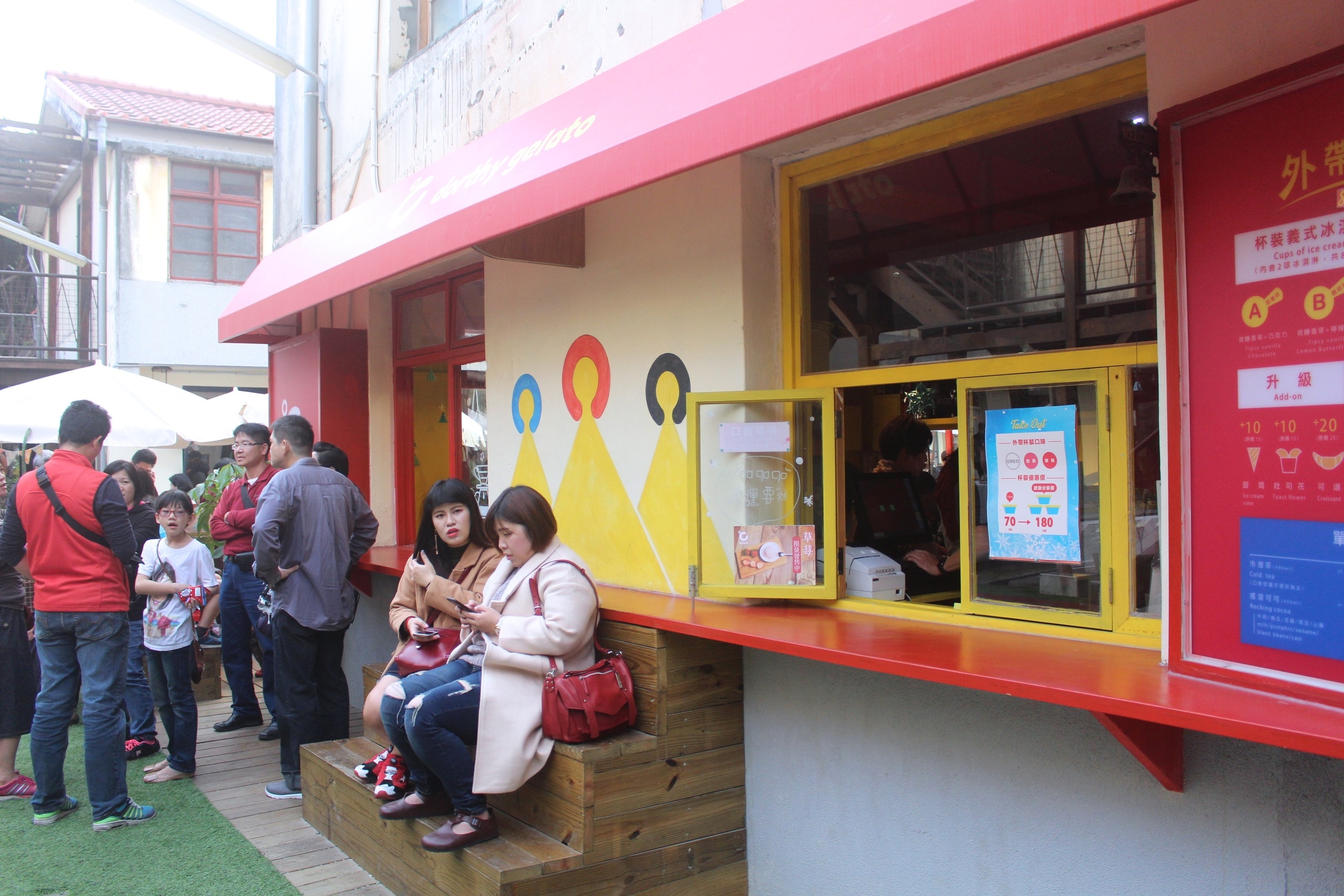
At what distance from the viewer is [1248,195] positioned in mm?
2371

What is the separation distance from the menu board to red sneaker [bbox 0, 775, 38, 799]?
532 centimetres

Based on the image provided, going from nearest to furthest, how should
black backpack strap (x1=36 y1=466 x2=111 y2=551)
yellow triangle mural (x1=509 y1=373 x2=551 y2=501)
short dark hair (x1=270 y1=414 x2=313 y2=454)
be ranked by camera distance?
1. black backpack strap (x1=36 y1=466 x2=111 y2=551)
2. yellow triangle mural (x1=509 y1=373 x2=551 y2=501)
3. short dark hair (x1=270 y1=414 x2=313 y2=454)

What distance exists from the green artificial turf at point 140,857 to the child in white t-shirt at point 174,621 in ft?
1.14

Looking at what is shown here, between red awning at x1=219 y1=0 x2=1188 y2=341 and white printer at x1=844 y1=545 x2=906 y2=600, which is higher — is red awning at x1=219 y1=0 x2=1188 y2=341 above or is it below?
above

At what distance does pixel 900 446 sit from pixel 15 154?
17.9 metres

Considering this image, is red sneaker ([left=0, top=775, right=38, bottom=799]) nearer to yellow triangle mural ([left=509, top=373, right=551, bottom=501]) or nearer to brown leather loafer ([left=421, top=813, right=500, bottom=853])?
brown leather loafer ([left=421, top=813, right=500, bottom=853])

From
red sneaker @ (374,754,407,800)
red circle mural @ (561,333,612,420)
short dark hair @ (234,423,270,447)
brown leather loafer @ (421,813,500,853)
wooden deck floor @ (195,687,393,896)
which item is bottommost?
wooden deck floor @ (195,687,393,896)

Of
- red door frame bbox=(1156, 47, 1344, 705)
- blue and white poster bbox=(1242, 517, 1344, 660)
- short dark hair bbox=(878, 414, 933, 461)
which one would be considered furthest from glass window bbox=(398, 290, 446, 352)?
blue and white poster bbox=(1242, 517, 1344, 660)

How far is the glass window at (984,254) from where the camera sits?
10.2ft

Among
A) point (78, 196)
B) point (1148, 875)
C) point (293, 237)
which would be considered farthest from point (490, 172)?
point (78, 196)

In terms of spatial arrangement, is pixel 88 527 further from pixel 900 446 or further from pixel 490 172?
pixel 900 446

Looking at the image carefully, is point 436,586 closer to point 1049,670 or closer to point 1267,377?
point 1049,670

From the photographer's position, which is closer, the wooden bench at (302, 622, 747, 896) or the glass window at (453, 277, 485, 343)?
the wooden bench at (302, 622, 747, 896)

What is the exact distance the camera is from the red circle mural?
4.69 meters
